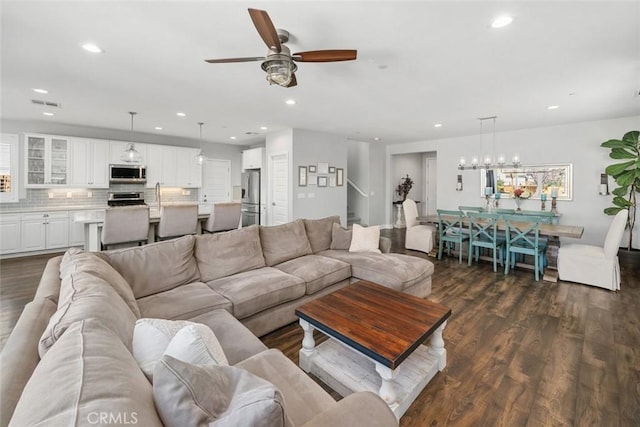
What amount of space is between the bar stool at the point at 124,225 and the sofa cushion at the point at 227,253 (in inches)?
61.6

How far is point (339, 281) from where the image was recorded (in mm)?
3143

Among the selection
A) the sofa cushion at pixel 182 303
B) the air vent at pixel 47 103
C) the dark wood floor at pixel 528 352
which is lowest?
the dark wood floor at pixel 528 352

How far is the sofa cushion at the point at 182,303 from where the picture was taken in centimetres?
202

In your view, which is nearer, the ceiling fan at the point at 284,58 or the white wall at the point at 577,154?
the ceiling fan at the point at 284,58

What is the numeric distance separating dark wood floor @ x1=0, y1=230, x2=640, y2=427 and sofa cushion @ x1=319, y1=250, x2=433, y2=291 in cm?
55

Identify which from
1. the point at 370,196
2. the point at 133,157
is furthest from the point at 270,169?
the point at 370,196

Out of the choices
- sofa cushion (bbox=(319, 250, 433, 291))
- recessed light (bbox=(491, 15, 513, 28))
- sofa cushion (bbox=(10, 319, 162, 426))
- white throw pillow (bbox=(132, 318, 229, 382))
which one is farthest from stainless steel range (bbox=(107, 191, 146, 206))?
recessed light (bbox=(491, 15, 513, 28))

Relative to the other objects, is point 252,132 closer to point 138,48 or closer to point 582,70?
point 138,48

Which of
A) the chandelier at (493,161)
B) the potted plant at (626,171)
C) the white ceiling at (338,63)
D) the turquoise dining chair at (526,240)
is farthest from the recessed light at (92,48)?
the potted plant at (626,171)

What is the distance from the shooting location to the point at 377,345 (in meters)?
1.67

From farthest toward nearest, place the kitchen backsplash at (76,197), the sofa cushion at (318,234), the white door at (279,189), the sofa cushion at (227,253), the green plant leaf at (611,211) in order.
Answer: the white door at (279,189) < the kitchen backsplash at (76,197) < the green plant leaf at (611,211) < the sofa cushion at (318,234) < the sofa cushion at (227,253)

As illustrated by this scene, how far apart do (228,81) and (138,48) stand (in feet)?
3.12

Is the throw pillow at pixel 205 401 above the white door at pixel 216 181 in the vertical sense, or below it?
below

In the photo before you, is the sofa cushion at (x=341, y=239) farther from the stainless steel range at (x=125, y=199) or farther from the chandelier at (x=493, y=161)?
the stainless steel range at (x=125, y=199)
